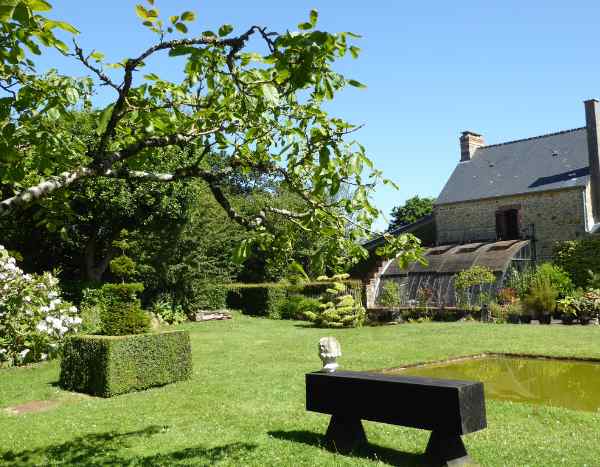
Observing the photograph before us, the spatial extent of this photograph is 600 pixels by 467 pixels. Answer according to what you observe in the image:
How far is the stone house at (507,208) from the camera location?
85.1ft

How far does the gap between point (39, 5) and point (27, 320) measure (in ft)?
38.9

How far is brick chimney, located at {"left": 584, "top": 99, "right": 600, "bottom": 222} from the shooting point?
85.5 ft

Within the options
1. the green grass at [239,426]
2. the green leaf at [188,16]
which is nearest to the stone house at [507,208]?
the green grass at [239,426]

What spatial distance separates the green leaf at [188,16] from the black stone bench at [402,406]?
4.07m

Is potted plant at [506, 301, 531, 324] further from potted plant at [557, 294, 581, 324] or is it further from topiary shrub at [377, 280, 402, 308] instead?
topiary shrub at [377, 280, 402, 308]

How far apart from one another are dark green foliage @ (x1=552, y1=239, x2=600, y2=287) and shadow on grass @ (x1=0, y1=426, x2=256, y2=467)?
21.4 metres

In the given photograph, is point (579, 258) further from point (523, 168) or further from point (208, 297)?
point (208, 297)

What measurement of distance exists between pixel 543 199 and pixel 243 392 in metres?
21.9

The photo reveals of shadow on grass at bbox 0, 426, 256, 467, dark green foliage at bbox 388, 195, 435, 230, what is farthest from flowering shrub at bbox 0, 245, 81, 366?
dark green foliage at bbox 388, 195, 435, 230

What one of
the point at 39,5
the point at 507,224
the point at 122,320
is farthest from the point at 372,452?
the point at 507,224

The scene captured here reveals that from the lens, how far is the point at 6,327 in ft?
41.8

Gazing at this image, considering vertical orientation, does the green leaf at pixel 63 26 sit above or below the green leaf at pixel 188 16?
below

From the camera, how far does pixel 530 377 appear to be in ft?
36.2

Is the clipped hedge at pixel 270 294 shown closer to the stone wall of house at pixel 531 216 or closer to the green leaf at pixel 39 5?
the stone wall of house at pixel 531 216
